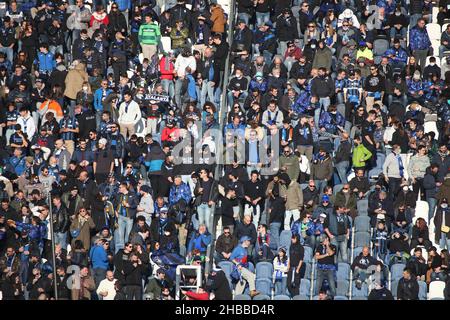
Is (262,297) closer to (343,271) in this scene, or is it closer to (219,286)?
(219,286)

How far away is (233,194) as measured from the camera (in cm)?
4325

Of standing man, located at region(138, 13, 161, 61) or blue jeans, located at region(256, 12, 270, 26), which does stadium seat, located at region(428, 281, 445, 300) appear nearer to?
blue jeans, located at region(256, 12, 270, 26)

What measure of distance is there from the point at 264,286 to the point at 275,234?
1.47m

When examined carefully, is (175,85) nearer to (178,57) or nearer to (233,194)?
(178,57)

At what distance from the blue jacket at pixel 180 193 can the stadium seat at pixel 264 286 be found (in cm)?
267

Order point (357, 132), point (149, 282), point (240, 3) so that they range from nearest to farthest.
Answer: point (149, 282), point (357, 132), point (240, 3)

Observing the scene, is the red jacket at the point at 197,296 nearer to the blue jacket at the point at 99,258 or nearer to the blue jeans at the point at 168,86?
the blue jacket at the point at 99,258

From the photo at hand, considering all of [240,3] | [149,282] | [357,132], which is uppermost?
[240,3]

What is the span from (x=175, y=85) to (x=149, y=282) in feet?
19.6

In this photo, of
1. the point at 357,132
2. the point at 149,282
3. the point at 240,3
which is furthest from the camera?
the point at 240,3

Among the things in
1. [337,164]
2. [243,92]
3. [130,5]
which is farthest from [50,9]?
[337,164]

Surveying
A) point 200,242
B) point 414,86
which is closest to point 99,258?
point 200,242

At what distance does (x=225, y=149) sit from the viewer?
44375mm

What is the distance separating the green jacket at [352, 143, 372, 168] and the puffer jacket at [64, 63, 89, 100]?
6371mm
